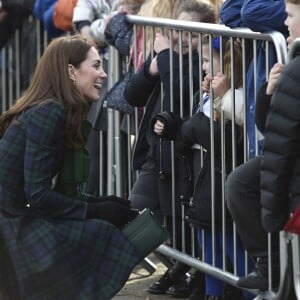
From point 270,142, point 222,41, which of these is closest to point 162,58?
point 222,41

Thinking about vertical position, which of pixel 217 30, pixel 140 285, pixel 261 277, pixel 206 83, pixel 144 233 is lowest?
pixel 140 285

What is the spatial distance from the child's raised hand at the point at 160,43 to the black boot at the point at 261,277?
1.67 m

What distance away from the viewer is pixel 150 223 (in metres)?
6.37

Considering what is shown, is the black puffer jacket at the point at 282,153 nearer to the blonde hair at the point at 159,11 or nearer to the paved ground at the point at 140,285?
the paved ground at the point at 140,285

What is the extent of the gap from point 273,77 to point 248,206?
666 mm

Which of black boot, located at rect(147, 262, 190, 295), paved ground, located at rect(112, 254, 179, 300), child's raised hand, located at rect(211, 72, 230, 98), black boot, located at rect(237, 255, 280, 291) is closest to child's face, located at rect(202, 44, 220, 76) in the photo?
child's raised hand, located at rect(211, 72, 230, 98)

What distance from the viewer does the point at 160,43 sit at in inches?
296

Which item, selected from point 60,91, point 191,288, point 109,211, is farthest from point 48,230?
point 191,288

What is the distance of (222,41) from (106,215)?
1161 mm

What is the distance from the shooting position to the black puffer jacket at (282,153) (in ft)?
18.4

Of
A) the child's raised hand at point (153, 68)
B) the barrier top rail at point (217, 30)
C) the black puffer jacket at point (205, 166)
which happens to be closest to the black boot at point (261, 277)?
the black puffer jacket at point (205, 166)

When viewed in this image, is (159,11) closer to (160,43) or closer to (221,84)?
(160,43)

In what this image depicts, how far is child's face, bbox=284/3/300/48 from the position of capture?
595 centimetres

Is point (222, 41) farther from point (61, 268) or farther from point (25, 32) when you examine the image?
point (25, 32)
